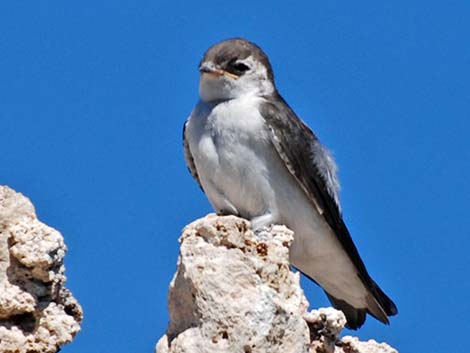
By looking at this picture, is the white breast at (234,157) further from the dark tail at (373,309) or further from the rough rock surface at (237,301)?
the rough rock surface at (237,301)

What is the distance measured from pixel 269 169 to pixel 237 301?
3.34 m

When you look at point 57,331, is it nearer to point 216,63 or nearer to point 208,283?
point 208,283

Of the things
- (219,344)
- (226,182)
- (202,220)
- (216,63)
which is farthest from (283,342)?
(216,63)

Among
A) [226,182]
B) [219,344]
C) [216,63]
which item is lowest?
[219,344]

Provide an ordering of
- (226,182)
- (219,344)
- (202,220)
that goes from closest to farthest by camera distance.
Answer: (219,344) < (202,220) < (226,182)

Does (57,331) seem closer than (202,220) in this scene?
Yes

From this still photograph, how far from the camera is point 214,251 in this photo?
29.0 feet

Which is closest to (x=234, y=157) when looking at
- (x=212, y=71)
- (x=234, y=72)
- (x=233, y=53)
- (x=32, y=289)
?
(x=212, y=71)

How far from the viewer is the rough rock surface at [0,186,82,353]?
8.46 meters

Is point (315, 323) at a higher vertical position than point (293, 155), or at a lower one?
lower

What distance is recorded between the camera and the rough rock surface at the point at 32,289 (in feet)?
27.8

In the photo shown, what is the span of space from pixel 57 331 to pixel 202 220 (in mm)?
1209

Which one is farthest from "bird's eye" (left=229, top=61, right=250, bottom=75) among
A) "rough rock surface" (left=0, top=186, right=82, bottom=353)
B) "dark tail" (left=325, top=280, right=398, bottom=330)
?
"rough rock surface" (left=0, top=186, right=82, bottom=353)

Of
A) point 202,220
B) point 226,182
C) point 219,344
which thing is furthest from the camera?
point 226,182
